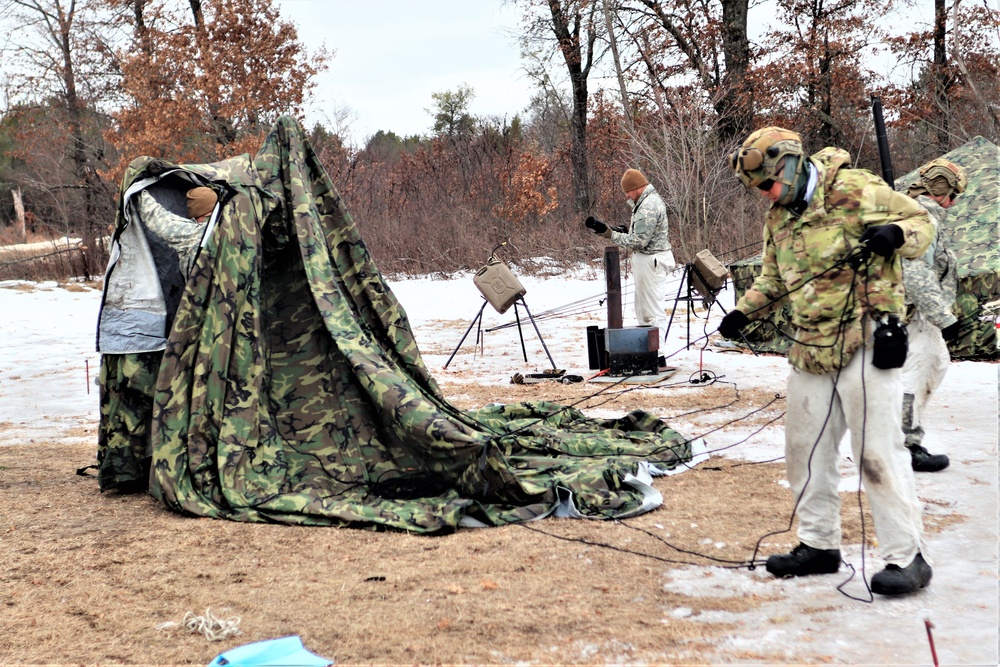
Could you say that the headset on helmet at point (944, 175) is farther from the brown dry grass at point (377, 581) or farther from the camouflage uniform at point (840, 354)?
the camouflage uniform at point (840, 354)

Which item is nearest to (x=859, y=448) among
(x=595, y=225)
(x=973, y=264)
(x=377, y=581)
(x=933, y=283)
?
(x=377, y=581)

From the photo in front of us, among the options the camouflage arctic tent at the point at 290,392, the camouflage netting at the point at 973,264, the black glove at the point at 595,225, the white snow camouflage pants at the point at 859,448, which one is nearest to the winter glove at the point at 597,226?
the black glove at the point at 595,225

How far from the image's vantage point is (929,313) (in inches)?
231

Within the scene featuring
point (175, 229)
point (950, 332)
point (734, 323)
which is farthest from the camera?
point (950, 332)

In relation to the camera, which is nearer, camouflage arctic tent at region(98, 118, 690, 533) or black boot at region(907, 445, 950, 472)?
camouflage arctic tent at region(98, 118, 690, 533)

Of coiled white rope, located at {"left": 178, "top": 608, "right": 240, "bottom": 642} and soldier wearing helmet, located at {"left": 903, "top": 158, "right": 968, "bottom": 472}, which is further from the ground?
soldier wearing helmet, located at {"left": 903, "top": 158, "right": 968, "bottom": 472}

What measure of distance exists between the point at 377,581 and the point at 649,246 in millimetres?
6901

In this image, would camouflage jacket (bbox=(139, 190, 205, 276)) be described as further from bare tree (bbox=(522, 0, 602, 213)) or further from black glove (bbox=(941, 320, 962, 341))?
bare tree (bbox=(522, 0, 602, 213))

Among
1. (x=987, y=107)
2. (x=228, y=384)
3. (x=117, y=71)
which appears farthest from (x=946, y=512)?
(x=117, y=71)

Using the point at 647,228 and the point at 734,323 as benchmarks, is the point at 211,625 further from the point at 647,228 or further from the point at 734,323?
the point at 647,228

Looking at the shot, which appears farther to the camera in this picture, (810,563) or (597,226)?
(597,226)

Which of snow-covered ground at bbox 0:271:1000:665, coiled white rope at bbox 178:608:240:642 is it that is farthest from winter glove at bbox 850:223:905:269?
coiled white rope at bbox 178:608:240:642

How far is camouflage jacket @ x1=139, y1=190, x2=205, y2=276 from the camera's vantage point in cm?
594

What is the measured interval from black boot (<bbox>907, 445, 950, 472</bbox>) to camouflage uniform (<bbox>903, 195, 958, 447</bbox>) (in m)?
0.12
